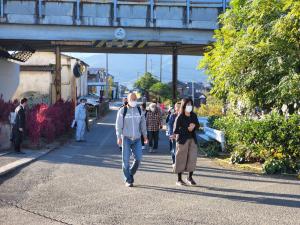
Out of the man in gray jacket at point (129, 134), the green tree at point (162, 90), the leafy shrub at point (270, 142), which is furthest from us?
the green tree at point (162, 90)

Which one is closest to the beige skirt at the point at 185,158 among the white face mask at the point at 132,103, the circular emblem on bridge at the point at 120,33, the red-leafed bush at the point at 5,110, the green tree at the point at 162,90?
the white face mask at the point at 132,103

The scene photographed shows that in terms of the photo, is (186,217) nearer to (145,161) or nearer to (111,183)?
(111,183)

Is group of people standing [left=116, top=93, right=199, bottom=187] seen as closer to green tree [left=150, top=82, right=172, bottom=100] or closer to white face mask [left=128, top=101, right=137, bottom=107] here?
white face mask [left=128, top=101, right=137, bottom=107]

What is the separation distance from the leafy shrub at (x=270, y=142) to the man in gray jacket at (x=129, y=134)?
120 inches

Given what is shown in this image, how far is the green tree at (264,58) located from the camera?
12.5 m

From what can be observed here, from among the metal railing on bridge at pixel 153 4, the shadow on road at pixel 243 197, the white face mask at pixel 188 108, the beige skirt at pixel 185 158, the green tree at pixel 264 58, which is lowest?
the shadow on road at pixel 243 197

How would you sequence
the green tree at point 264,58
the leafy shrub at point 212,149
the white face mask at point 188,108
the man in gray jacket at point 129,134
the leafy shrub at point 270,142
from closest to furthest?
1. the man in gray jacket at point 129,134
2. the white face mask at point 188,108
3. the leafy shrub at point 270,142
4. the green tree at point 264,58
5. the leafy shrub at point 212,149

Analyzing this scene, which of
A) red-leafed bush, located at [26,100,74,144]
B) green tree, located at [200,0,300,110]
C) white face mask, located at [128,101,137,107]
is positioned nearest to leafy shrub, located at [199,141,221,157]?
green tree, located at [200,0,300,110]

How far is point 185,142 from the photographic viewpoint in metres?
9.98

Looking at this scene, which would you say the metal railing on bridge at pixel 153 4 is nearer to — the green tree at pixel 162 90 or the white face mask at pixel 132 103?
the white face mask at pixel 132 103

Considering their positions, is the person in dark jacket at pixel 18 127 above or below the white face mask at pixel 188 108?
below

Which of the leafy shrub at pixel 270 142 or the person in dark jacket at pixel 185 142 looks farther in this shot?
the leafy shrub at pixel 270 142

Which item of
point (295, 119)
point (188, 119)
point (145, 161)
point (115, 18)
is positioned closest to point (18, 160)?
point (145, 161)

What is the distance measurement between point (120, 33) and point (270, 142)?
46.3 ft
